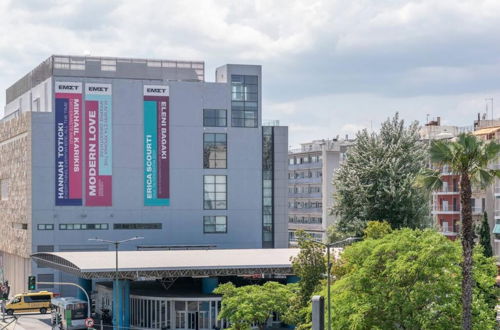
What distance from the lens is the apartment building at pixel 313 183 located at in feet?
573

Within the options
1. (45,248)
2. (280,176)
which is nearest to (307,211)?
(280,176)

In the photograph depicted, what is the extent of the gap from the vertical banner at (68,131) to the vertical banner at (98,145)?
3.22ft

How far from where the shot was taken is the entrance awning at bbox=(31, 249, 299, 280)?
9200 cm

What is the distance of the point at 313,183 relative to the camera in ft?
589

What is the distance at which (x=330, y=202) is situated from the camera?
174 metres

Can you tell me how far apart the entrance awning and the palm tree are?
43141 millimetres

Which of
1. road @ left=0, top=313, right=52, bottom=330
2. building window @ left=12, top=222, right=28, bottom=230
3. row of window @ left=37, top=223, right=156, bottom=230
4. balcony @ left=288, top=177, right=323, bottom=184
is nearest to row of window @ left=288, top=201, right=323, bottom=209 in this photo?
balcony @ left=288, top=177, right=323, bottom=184

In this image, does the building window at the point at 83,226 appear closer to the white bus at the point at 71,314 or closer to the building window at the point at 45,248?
the building window at the point at 45,248

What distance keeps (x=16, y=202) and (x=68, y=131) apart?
18.4m

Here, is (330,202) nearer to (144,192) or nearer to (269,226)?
(269,226)

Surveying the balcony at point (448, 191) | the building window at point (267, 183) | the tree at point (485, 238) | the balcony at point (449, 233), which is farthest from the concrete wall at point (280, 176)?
the tree at point (485, 238)

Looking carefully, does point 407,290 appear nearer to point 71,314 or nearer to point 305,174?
point 71,314

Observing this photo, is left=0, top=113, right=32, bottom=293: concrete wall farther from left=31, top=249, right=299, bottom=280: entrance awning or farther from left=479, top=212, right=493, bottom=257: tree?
left=479, top=212, right=493, bottom=257: tree

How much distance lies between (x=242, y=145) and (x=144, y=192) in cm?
1402
